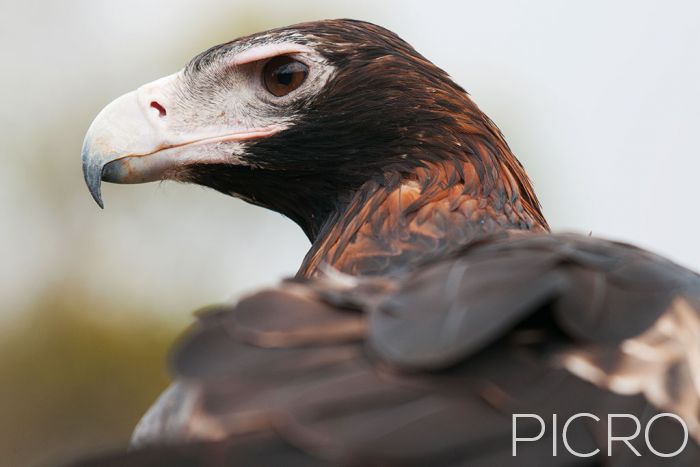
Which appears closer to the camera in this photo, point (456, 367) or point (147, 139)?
point (456, 367)

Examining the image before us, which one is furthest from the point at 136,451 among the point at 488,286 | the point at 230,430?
the point at 488,286

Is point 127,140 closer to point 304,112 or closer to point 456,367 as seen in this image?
point 304,112

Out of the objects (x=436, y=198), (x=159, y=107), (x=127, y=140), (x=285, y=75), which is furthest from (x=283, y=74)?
(x=436, y=198)

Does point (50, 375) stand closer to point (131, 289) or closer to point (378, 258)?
point (131, 289)

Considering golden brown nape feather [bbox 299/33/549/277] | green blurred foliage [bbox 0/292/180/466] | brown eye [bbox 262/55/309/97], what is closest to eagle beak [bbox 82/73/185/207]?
brown eye [bbox 262/55/309/97]

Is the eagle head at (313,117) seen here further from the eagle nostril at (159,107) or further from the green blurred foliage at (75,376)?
the green blurred foliage at (75,376)

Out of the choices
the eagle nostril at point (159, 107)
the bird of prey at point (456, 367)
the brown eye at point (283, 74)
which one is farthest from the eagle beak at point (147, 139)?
the bird of prey at point (456, 367)

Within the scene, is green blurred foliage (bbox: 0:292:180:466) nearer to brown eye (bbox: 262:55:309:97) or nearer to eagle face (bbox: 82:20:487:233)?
eagle face (bbox: 82:20:487:233)
